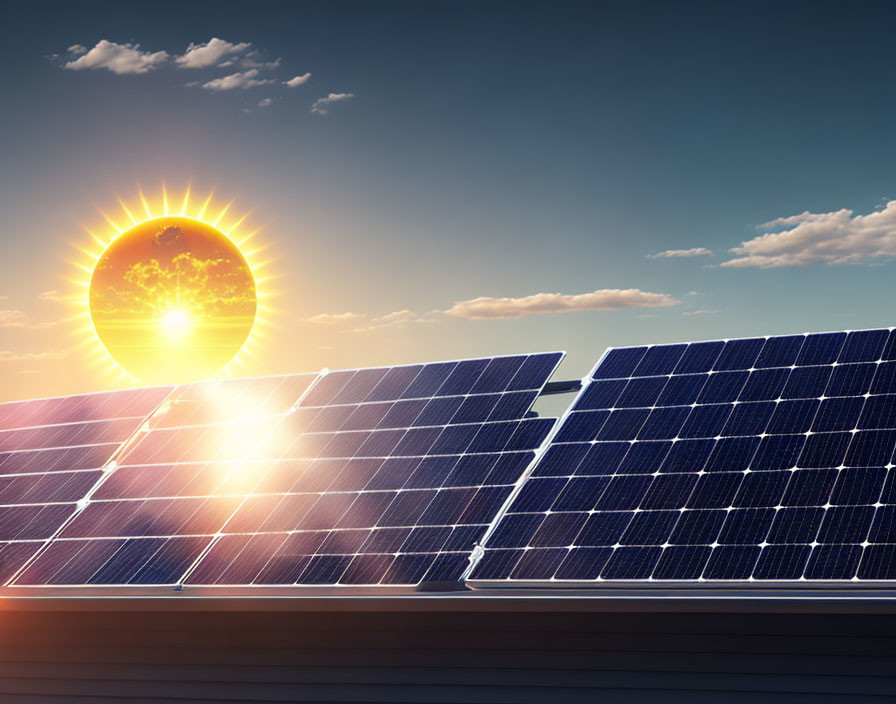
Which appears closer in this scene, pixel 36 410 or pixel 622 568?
pixel 622 568

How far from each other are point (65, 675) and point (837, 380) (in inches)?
400

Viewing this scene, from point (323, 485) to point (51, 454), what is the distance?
637 cm

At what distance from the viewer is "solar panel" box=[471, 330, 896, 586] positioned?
10188 millimetres

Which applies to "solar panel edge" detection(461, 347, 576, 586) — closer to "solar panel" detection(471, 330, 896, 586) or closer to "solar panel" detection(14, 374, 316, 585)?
"solar panel" detection(471, 330, 896, 586)

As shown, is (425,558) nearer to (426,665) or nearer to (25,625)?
(426,665)

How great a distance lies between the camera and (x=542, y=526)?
11664 mm

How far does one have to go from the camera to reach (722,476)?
1150cm

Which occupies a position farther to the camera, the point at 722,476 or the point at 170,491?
the point at 170,491

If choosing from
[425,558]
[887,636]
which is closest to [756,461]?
[887,636]

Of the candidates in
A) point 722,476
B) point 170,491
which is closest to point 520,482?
point 722,476

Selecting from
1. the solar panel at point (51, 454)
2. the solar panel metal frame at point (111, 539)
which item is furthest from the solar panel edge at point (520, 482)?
the solar panel at point (51, 454)

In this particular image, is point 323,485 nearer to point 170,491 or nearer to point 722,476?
point 170,491

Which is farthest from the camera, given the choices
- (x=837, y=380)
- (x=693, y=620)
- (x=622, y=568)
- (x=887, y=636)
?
(x=837, y=380)

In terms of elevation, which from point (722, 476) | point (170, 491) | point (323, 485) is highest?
point (722, 476)
